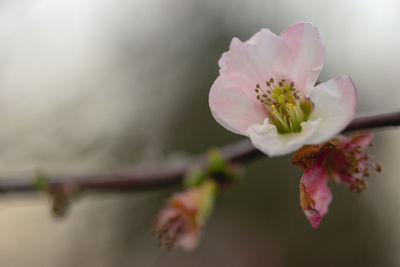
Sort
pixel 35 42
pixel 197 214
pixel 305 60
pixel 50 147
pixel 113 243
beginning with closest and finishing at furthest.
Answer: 1. pixel 305 60
2. pixel 197 214
3. pixel 50 147
4. pixel 35 42
5. pixel 113 243

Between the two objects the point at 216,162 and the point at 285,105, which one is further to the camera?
the point at 216,162

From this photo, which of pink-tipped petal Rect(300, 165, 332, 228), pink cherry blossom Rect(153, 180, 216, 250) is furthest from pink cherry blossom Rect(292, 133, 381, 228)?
pink cherry blossom Rect(153, 180, 216, 250)

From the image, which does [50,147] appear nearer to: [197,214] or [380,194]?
[197,214]

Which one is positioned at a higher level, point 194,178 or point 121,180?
point 121,180

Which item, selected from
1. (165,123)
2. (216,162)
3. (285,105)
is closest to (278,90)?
(285,105)

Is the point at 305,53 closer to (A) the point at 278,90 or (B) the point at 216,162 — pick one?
(A) the point at 278,90

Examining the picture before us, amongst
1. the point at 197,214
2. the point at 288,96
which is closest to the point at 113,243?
the point at 197,214

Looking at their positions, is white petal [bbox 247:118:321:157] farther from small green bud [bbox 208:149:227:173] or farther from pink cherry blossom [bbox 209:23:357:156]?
small green bud [bbox 208:149:227:173]
